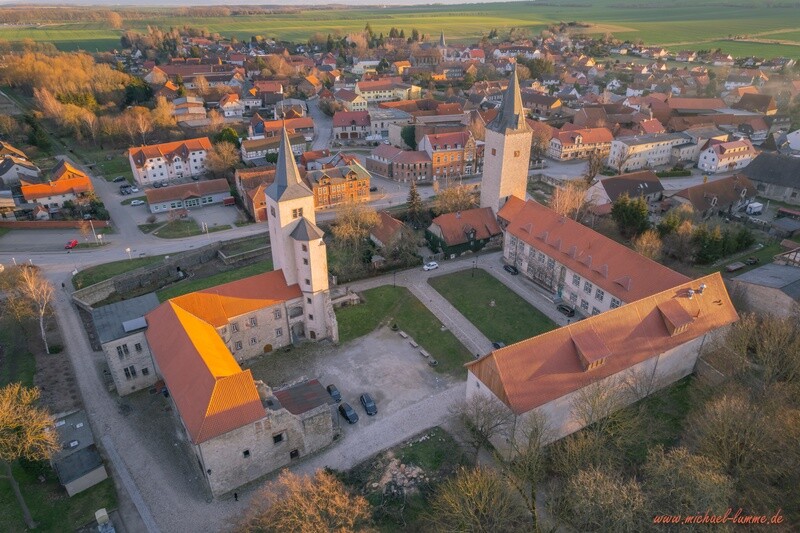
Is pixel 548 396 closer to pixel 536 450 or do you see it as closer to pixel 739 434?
pixel 536 450

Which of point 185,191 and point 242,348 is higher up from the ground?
point 185,191

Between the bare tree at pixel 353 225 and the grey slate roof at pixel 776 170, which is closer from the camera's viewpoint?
the bare tree at pixel 353 225

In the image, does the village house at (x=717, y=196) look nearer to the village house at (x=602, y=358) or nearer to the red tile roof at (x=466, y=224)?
the red tile roof at (x=466, y=224)

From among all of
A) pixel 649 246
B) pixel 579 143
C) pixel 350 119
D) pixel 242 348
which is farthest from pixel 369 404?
pixel 350 119

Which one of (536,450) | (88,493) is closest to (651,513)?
(536,450)

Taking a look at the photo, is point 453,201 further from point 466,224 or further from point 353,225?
point 353,225

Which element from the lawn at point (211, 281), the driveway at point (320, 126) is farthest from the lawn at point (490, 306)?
the driveway at point (320, 126)
